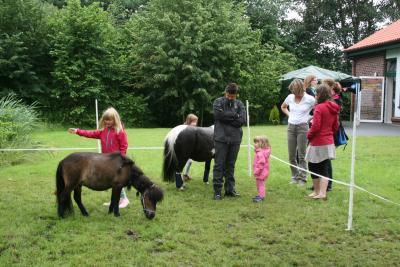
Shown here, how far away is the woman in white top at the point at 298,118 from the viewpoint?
24.7ft

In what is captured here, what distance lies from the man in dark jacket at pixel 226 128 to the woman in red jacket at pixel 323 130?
3.61ft

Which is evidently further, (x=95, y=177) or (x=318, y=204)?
(x=318, y=204)

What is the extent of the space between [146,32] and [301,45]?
1803cm

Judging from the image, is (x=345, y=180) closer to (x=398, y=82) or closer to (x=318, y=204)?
(x=318, y=204)

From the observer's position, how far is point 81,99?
72.3 feet

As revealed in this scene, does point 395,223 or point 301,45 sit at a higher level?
point 301,45

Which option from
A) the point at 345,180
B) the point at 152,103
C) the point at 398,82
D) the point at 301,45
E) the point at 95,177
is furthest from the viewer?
the point at 301,45

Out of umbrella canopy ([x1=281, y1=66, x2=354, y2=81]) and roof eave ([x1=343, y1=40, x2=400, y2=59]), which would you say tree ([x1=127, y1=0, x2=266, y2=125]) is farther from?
roof eave ([x1=343, y1=40, x2=400, y2=59])

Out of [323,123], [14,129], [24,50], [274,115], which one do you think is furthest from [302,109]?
[24,50]

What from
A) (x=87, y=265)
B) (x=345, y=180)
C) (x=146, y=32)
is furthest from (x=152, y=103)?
(x=87, y=265)

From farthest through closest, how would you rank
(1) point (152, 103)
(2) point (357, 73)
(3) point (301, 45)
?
(3) point (301, 45)
(2) point (357, 73)
(1) point (152, 103)

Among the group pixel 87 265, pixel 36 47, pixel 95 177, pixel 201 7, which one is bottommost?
pixel 87 265

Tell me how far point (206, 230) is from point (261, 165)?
1.81 meters

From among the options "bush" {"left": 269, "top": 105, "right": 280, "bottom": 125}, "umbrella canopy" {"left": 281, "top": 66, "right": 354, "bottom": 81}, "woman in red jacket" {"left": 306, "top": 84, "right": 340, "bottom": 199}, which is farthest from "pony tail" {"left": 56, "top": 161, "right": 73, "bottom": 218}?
"bush" {"left": 269, "top": 105, "right": 280, "bottom": 125}
